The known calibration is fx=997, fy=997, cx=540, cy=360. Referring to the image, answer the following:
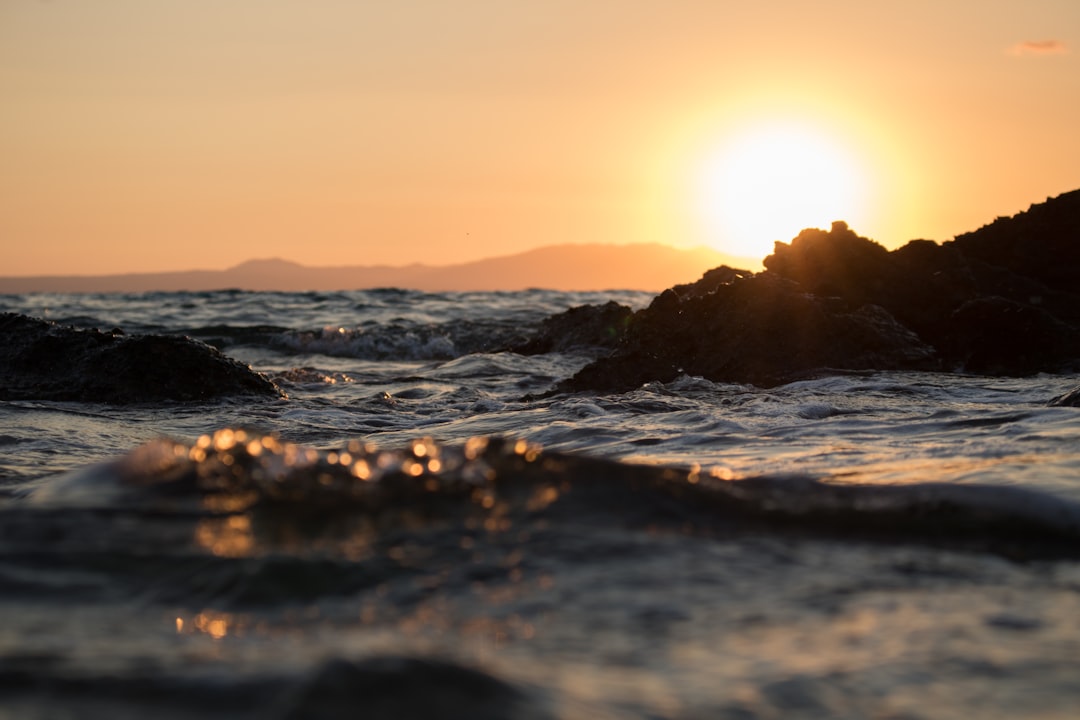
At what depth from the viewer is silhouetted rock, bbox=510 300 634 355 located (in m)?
13.2

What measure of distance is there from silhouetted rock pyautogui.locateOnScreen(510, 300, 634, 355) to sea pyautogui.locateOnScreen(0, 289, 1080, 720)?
8673 millimetres

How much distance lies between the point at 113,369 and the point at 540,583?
649 cm

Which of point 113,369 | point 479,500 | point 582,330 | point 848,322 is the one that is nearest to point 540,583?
point 479,500

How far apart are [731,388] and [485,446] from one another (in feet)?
15.9

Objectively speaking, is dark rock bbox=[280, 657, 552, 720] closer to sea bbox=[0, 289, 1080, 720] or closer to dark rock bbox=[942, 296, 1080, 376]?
sea bbox=[0, 289, 1080, 720]

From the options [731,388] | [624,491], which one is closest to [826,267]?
[731,388]

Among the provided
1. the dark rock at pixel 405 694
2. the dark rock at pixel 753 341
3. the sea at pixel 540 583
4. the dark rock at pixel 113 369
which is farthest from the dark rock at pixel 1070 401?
the dark rock at pixel 113 369

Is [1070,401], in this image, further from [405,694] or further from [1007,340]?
[405,694]

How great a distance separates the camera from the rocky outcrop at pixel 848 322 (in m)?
8.36

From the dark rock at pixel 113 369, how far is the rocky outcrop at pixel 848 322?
287 centimetres

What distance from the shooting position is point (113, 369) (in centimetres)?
797

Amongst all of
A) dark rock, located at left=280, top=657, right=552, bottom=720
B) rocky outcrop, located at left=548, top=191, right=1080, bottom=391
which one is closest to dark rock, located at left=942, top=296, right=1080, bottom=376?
rocky outcrop, located at left=548, top=191, right=1080, bottom=391

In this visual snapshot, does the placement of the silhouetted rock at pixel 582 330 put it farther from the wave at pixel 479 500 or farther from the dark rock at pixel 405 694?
the dark rock at pixel 405 694

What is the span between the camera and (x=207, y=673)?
6.37 ft
